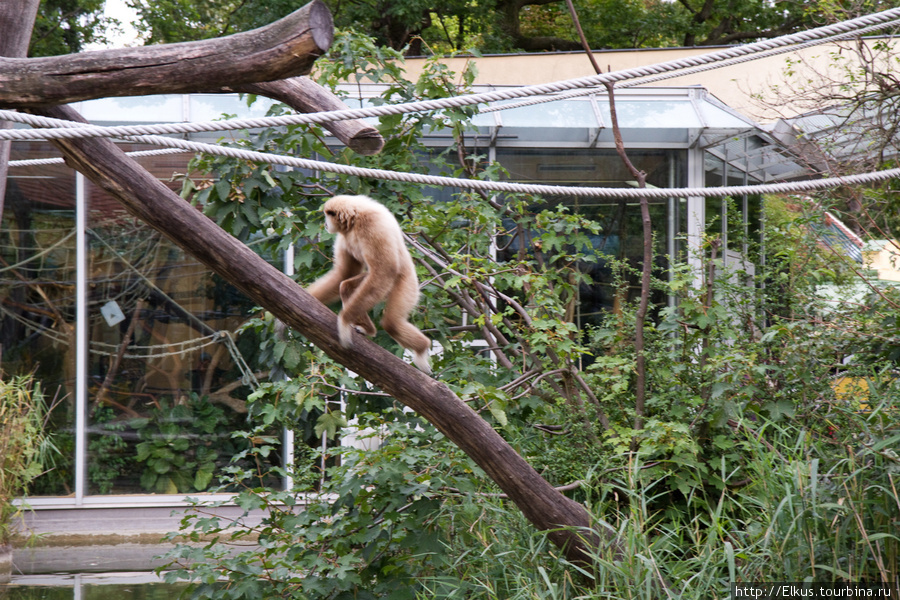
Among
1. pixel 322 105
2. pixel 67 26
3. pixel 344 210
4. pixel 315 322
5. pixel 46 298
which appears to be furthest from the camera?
pixel 67 26

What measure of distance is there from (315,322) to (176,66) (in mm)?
1193

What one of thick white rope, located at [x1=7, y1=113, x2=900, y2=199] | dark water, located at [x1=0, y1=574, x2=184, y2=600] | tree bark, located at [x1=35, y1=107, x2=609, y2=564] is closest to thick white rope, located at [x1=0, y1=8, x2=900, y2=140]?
thick white rope, located at [x1=7, y1=113, x2=900, y2=199]

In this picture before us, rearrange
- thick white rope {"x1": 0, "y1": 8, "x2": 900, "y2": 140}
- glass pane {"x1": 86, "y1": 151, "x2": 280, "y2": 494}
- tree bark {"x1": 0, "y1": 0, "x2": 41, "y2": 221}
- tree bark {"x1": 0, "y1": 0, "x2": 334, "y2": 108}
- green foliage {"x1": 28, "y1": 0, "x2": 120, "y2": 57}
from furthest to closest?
1. green foliage {"x1": 28, "y1": 0, "x2": 120, "y2": 57}
2. glass pane {"x1": 86, "y1": 151, "x2": 280, "y2": 494}
3. tree bark {"x1": 0, "y1": 0, "x2": 41, "y2": 221}
4. thick white rope {"x1": 0, "y1": 8, "x2": 900, "y2": 140}
5. tree bark {"x1": 0, "y1": 0, "x2": 334, "y2": 108}

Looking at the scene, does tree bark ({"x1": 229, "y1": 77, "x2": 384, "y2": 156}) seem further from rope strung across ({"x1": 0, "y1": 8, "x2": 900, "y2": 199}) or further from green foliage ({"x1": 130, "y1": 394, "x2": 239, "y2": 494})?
green foliage ({"x1": 130, "y1": 394, "x2": 239, "y2": 494})

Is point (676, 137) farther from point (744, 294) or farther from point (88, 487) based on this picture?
point (88, 487)

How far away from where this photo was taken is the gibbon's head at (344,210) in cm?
386

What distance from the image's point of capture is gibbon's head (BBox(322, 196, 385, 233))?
386 cm

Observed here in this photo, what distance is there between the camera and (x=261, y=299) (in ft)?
10.9

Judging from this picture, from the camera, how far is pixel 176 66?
2.70 metres

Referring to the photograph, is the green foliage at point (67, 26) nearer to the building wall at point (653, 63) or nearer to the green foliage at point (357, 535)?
the building wall at point (653, 63)

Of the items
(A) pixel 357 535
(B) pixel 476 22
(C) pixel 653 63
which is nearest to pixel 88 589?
(A) pixel 357 535

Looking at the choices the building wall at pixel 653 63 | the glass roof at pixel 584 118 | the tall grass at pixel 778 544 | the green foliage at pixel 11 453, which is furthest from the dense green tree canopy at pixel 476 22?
the tall grass at pixel 778 544

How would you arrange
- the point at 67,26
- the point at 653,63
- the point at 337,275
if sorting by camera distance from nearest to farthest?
1. the point at 337,275
2. the point at 653,63
3. the point at 67,26

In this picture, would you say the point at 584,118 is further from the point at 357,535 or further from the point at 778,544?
the point at 778,544
